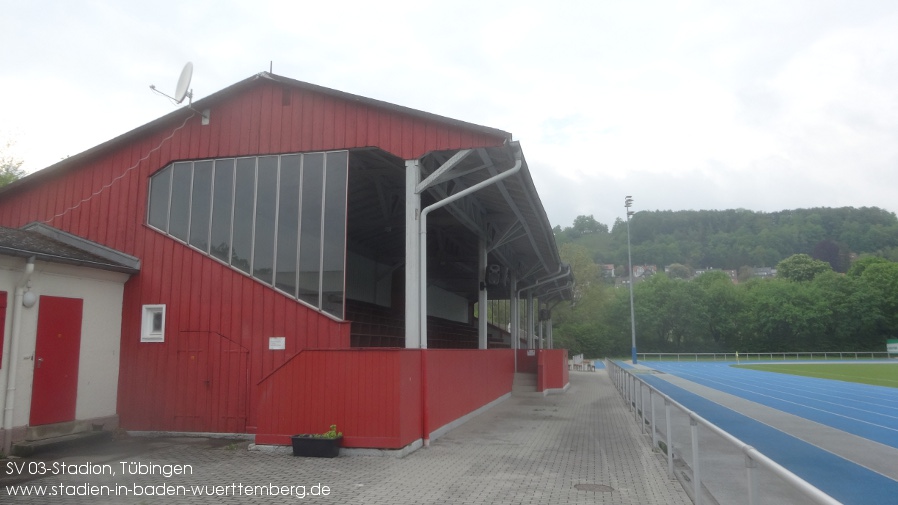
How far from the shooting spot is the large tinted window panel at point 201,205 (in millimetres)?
11703

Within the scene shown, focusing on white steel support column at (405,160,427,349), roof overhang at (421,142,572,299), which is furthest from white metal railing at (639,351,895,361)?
white steel support column at (405,160,427,349)

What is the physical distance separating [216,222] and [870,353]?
6694 cm

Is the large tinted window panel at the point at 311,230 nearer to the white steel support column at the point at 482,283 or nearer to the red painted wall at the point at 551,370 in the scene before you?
the white steel support column at the point at 482,283

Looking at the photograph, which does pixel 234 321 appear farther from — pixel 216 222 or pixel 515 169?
pixel 515 169

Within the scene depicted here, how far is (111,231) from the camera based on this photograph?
40.0 feet

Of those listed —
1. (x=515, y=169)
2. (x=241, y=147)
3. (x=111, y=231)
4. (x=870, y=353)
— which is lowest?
(x=870, y=353)

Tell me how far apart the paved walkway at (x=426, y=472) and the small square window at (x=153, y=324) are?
1884 mm

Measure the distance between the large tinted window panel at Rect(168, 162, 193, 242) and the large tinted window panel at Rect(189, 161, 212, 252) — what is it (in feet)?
0.36

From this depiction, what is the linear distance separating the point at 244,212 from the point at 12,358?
4.26 metres

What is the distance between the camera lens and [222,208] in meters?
11.8

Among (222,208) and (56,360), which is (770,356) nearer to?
(222,208)

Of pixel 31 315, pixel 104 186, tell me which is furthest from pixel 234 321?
pixel 104 186

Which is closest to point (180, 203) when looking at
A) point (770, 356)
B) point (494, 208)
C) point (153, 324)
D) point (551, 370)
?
point (153, 324)

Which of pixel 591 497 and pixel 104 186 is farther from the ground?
pixel 104 186
